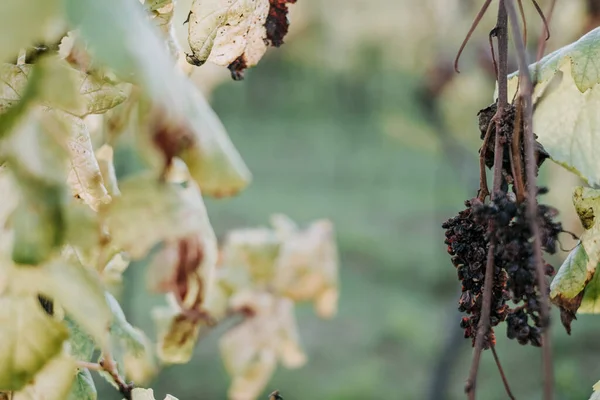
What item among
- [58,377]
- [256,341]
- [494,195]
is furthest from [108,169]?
[256,341]

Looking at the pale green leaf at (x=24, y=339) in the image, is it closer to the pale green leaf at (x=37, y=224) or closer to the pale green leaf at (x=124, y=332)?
the pale green leaf at (x=37, y=224)

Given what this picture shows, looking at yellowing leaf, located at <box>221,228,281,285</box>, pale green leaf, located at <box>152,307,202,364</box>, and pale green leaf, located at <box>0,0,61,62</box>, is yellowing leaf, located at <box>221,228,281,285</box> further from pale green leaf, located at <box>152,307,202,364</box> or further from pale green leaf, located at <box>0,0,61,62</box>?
pale green leaf, located at <box>0,0,61,62</box>

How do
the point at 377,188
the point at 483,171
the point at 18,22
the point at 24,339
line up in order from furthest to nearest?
1. the point at 377,188
2. the point at 483,171
3. the point at 24,339
4. the point at 18,22

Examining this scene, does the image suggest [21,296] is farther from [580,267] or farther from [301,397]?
[301,397]

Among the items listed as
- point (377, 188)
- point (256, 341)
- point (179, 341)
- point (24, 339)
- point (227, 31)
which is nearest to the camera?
point (24, 339)

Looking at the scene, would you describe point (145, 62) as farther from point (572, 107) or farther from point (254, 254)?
point (254, 254)

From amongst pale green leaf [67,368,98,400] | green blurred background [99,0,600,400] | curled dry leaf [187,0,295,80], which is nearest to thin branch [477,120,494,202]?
curled dry leaf [187,0,295,80]

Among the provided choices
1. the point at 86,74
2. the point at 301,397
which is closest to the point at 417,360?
the point at 301,397
